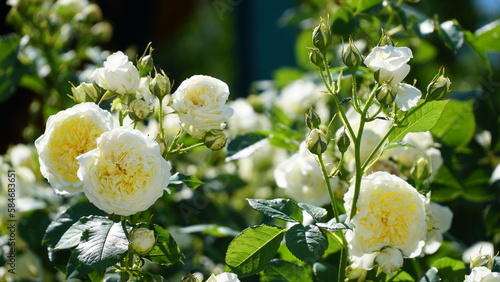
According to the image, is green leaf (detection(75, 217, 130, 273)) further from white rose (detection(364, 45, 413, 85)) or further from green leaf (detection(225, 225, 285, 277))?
white rose (detection(364, 45, 413, 85))

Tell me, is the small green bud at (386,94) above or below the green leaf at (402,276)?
above

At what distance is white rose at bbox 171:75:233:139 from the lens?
74cm

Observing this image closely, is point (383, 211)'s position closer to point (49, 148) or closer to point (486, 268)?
point (486, 268)

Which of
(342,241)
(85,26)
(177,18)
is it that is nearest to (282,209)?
(342,241)

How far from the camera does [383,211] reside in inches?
28.6

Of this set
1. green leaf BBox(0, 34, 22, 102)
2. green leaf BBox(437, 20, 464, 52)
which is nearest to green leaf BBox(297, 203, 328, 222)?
green leaf BBox(437, 20, 464, 52)

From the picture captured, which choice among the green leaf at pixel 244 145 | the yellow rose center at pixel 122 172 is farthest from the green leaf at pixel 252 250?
the green leaf at pixel 244 145

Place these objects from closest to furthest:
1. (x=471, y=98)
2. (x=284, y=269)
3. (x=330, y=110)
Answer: (x=284, y=269) < (x=471, y=98) < (x=330, y=110)

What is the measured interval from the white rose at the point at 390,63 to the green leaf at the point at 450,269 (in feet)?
0.84

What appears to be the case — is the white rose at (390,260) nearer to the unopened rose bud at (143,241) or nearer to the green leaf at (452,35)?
the unopened rose bud at (143,241)

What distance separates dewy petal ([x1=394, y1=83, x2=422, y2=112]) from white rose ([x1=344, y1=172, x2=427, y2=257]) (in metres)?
0.08

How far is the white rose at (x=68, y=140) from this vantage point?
2.34 ft

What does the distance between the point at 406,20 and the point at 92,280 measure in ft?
2.00

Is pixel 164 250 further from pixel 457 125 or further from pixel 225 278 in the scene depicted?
pixel 457 125
